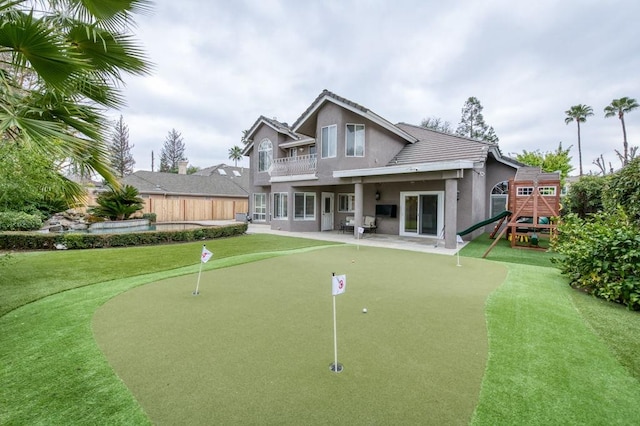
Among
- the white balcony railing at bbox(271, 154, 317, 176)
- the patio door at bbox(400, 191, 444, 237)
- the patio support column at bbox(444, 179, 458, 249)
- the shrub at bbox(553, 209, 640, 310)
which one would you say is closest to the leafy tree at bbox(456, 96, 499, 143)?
the patio door at bbox(400, 191, 444, 237)

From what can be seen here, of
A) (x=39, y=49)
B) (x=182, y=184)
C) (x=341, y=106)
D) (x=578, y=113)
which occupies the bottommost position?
(x=39, y=49)

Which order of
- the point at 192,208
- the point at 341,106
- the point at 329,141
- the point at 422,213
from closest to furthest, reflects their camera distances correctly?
the point at 341,106 → the point at 422,213 → the point at 329,141 → the point at 192,208

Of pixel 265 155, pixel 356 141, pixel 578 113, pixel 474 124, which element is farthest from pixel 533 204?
pixel 578 113

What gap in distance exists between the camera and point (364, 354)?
3.59 metres

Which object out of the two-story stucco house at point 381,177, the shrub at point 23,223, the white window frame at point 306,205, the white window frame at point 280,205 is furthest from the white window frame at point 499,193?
the shrub at point 23,223

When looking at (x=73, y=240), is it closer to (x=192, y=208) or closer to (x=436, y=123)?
(x=192, y=208)

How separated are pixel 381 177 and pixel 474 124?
38923 mm

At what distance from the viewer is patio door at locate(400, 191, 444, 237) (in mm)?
15411

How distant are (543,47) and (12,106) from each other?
19835mm

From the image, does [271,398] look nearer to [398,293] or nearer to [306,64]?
[398,293]

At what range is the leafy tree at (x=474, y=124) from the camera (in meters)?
44.5

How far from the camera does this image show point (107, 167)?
561 cm

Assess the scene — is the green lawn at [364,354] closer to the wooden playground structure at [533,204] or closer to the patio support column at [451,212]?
the patio support column at [451,212]

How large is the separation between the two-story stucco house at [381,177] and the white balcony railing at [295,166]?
2.5 inches
